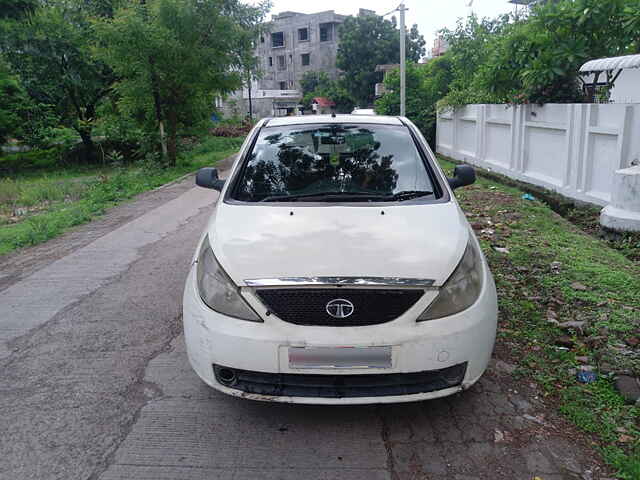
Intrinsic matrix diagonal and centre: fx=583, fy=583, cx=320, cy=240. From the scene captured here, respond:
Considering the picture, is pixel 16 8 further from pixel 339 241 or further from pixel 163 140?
pixel 339 241

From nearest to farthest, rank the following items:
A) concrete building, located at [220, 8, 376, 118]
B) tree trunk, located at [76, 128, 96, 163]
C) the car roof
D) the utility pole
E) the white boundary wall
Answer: the car roof
the white boundary wall
the utility pole
tree trunk, located at [76, 128, 96, 163]
concrete building, located at [220, 8, 376, 118]

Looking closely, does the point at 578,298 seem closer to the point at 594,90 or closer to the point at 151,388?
the point at 151,388

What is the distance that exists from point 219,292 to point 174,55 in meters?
15.0

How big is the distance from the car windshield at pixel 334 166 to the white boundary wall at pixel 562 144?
4397mm

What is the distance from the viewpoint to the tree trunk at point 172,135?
1826 cm

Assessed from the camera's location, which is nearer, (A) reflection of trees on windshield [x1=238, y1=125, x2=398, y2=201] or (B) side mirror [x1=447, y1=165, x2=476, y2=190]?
(A) reflection of trees on windshield [x1=238, y1=125, x2=398, y2=201]

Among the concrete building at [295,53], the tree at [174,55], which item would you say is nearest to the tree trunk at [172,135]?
the tree at [174,55]

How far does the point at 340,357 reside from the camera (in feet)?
9.52

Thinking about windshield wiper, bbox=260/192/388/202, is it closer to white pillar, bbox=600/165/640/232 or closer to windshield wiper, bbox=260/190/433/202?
windshield wiper, bbox=260/190/433/202

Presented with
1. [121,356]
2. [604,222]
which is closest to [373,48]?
[604,222]

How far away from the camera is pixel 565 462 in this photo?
2885 mm

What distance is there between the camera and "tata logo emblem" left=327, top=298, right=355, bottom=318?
295 cm

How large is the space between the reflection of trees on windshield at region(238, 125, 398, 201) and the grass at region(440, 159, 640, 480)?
157 centimetres

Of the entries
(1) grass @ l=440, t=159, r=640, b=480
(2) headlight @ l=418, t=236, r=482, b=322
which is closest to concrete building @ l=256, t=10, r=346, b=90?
(1) grass @ l=440, t=159, r=640, b=480
